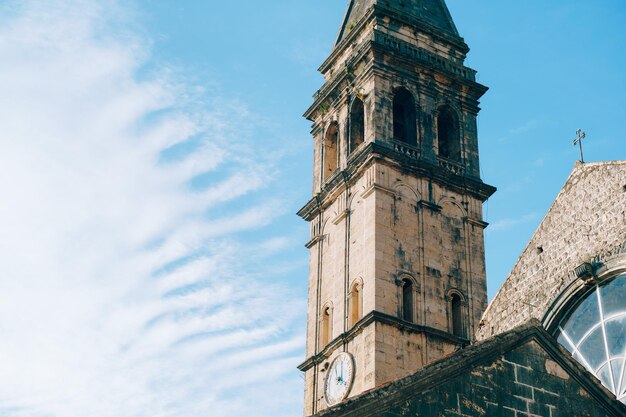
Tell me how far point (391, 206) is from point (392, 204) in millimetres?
95

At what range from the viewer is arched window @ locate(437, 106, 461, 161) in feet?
116

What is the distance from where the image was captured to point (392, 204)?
1264 inches

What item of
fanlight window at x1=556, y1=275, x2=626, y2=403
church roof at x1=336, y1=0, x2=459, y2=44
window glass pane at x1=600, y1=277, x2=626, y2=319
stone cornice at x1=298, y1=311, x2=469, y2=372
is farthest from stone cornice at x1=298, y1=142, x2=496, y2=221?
window glass pane at x1=600, y1=277, x2=626, y2=319

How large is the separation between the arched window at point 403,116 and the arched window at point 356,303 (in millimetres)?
5705

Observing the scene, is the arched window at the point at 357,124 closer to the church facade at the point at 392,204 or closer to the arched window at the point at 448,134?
the church facade at the point at 392,204

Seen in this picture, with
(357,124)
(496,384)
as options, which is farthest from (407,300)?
(496,384)

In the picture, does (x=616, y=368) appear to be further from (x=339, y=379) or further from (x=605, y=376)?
(x=339, y=379)

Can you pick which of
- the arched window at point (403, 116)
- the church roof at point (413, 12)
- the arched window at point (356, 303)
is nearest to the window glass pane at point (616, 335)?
the arched window at point (356, 303)

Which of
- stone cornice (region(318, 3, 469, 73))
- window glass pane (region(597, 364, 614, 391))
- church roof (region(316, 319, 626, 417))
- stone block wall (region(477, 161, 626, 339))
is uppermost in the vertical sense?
stone cornice (region(318, 3, 469, 73))

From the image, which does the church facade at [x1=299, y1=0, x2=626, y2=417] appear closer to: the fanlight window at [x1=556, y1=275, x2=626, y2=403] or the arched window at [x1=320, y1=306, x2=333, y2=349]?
the arched window at [x1=320, y1=306, x2=333, y2=349]

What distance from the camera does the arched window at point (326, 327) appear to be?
3259 centimetres

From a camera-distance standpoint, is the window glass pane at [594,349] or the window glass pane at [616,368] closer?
the window glass pane at [616,368]

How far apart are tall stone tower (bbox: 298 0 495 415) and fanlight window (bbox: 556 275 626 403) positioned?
1179 cm

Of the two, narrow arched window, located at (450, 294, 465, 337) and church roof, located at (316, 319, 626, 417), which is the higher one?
narrow arched window, located at (450, 294, 465, 337)
